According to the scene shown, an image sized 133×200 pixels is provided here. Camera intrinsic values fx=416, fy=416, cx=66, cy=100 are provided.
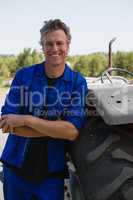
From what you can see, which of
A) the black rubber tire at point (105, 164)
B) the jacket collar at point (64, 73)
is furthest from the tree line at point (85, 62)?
the black rubber tire at point (105, 164)

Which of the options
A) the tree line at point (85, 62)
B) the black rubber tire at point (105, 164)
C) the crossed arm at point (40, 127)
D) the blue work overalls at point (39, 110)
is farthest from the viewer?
the tree line at point (85, 62)

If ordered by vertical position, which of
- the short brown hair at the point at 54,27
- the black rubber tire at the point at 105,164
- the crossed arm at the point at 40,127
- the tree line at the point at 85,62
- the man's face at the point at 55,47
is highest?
the short brown hair at the point at 54,27

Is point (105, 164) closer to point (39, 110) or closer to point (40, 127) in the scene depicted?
point (40, 127)

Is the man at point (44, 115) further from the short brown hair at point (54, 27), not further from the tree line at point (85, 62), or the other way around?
the tree line at point (85, 62)

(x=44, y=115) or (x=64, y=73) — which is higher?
(x=64, y=73)

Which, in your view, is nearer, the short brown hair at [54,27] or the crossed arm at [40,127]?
the crossed arm at [40,127]

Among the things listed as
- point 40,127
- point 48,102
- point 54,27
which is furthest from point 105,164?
point 54,27

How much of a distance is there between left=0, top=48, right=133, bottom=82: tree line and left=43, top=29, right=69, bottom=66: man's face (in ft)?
40.4

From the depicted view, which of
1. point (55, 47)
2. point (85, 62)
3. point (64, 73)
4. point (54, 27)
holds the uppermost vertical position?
point (54, 27)

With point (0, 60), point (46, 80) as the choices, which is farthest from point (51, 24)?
point (0, 60)

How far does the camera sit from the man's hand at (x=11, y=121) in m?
2.13

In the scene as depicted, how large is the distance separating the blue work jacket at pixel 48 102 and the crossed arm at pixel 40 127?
0.05m

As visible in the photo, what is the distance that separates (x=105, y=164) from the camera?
1.80 meters

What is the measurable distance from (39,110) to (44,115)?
4cm
